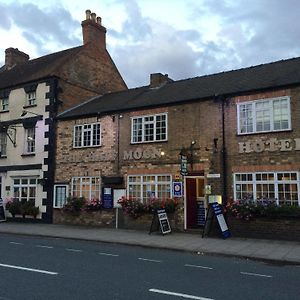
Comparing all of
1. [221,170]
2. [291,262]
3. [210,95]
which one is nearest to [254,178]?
[221,170]

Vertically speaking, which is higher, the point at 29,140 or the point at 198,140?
the point at 29,140

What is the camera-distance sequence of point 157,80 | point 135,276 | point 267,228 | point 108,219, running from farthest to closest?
point 157,80 → point 108,219 → point 267,228 → point 135,276

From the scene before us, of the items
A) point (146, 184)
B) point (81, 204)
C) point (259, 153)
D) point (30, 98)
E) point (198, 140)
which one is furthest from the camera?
point (30, 98)

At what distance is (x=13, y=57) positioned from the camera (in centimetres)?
3016

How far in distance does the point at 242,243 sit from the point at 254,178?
3.01 meters

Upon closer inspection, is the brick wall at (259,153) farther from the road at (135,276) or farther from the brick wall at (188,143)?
the road at (135,276)

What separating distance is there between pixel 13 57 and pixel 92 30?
7.36m

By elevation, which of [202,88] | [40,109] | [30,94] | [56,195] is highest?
[30,94]

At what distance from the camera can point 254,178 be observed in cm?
1566

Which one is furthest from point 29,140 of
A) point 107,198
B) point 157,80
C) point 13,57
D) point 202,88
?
point 202,88

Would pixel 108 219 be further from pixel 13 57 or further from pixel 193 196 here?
pixel 13 57

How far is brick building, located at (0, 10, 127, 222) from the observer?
21922mm

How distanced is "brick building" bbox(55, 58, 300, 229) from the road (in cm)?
505

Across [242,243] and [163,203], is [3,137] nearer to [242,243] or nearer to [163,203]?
[163,203]
